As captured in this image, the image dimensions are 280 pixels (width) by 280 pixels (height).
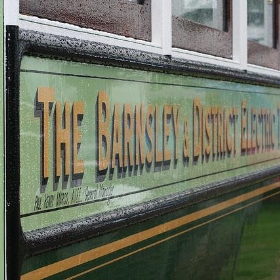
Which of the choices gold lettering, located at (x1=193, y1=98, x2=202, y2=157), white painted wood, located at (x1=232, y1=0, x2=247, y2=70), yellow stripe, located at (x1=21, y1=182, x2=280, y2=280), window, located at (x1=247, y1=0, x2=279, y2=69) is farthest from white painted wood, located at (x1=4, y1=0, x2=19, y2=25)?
window, located at (x1=247, y1=0, x2=279, y2=69)

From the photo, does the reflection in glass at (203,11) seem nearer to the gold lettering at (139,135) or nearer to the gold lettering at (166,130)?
the gold lettering at (166,130)

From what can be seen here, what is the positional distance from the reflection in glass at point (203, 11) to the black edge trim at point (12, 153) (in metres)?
1.10

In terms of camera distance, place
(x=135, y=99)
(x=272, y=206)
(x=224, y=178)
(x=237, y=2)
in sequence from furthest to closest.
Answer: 1. (x=272, y=206)
2. (x=237, y=2)
3. (x=224, y=178)
4. (x=135, y=99)

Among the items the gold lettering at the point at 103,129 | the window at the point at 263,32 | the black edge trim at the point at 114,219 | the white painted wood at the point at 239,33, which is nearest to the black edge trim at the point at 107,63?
the black edge trim at the point at 114,219

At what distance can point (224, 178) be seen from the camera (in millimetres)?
3438

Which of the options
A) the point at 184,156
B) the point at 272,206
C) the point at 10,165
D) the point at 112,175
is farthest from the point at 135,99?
the point at 272,206

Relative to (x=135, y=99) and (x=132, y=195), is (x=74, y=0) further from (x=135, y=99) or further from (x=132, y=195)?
(x=132, y=195)

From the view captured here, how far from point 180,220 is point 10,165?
1.12m

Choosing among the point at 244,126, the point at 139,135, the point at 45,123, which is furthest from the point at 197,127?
the point at 45,123

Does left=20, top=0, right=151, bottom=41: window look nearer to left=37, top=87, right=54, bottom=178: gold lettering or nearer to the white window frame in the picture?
the white window frame

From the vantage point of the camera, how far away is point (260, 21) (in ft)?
13.6

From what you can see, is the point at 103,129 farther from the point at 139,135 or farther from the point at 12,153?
the point at 12,153

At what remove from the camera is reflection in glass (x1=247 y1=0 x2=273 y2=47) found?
395 centimetres

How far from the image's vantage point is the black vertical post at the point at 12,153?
197 centimetres
